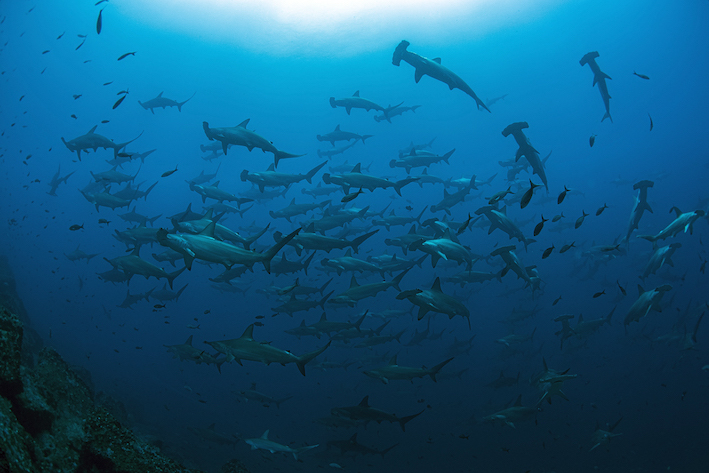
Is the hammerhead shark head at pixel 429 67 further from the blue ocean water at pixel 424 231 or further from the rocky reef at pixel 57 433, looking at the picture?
the rocky reef at pixel 57 433

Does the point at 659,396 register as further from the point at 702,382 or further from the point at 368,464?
the point at 368,464

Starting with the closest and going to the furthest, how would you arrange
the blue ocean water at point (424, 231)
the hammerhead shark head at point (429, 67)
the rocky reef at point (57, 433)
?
the rocky reef at point (57, 433)
the hammerhead shark head at point (429, 67)
the blue ocean water at point (424, 231)

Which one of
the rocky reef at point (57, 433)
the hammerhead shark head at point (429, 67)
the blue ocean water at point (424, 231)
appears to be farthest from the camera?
the blue ocean water at point (424, 231)

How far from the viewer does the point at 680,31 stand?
46.8m

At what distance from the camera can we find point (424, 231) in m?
9.78

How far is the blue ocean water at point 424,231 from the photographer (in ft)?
51.7

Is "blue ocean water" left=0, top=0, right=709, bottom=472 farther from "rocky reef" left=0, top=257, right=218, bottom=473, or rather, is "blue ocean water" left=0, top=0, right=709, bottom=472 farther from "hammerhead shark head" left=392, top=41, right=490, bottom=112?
"rocky reef" left=0, top=257, right=218, bottom=473

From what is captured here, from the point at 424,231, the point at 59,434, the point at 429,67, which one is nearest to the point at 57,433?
the point at 59,434

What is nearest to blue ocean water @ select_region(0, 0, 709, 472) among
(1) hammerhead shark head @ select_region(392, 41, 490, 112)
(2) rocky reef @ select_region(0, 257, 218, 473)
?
(1) hammerhead shark head @ select_region(392, 41, 490, 112)

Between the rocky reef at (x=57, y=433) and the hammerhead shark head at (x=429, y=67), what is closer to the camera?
the rocky reef at (x=57, y=433)

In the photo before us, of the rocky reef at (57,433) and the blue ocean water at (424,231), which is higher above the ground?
the blue ocean water at (424,231)

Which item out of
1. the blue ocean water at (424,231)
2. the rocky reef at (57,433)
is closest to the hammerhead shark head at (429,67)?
the blue ocean water at (424,231)

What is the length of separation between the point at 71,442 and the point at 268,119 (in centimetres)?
7460

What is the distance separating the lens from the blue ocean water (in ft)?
51.7
